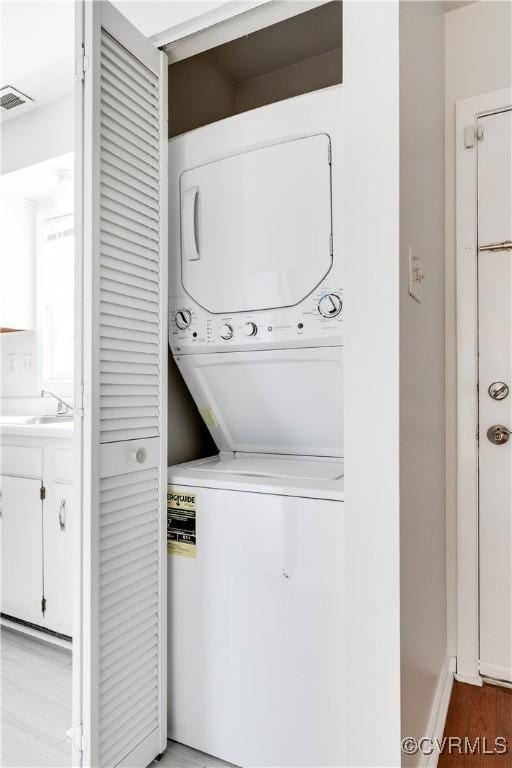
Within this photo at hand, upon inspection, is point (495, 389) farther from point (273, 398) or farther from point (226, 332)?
point (226, 332)

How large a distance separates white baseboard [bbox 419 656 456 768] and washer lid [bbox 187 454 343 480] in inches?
32.1

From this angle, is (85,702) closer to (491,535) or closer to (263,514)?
(263,514)

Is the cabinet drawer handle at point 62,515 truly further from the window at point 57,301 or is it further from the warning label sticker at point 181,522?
the window at point 57,301

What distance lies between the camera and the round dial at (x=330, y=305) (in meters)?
1.45

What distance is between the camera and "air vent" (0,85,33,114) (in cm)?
229

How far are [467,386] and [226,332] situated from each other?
1.03 m

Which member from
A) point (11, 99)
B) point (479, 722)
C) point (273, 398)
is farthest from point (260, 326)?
point (11, 99)

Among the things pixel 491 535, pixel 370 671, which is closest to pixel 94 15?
pixel 370 671

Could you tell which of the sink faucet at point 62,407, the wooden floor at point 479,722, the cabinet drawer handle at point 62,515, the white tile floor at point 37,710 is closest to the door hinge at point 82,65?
the cabinet drawer handle at point 62,515

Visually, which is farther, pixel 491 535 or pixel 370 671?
pixel 491 535

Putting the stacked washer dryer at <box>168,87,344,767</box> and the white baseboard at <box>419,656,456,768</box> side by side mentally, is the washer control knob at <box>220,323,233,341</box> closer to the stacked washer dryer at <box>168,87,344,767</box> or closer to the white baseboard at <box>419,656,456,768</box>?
the stacked washer dryer at <box>168,87,344,767</box>

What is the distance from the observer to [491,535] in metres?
1.90

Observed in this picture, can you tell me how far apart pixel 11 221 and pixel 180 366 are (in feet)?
6.13

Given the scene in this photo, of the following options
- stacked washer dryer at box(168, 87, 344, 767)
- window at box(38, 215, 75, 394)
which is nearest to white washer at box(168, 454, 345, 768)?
stacked washer dryer at box(168, 87, 344, 767)
